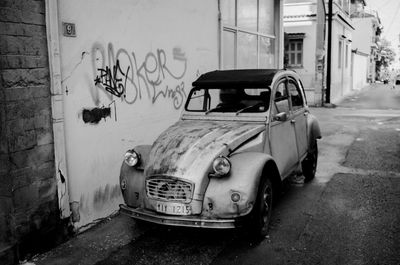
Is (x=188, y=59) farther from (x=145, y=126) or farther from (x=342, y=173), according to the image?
(x=342, y=173)

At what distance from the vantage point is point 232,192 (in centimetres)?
410

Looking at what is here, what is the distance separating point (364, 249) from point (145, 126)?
341 centimetres

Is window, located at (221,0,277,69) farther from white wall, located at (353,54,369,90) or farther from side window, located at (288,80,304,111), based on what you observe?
white wall, located at (353,54,369,90)

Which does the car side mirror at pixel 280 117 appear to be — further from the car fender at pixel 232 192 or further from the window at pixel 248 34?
the window at pixel 248 34

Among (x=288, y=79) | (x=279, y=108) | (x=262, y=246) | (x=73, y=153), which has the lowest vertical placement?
(x=262, y=246)

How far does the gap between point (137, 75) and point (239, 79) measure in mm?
1476

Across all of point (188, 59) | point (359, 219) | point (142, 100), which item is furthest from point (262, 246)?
point (188, 59)

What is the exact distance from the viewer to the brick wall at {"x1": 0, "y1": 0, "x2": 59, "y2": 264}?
13.2 feet

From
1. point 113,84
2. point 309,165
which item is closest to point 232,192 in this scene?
point 113,84

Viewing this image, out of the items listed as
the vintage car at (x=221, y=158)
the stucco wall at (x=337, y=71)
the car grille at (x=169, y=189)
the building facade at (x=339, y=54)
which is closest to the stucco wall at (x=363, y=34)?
the building facade at (x=339, y=54)

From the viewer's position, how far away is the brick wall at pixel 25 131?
402 centimetres

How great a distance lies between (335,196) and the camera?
625 centimetres

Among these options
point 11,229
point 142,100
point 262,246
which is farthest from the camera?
point 142,100

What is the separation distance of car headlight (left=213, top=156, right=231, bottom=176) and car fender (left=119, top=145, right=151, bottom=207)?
0.83 m
